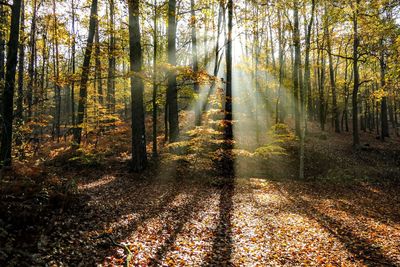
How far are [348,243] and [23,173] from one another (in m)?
8.90

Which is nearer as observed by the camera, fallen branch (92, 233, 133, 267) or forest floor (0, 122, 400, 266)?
fallen branch (92, 233, 133, 267)

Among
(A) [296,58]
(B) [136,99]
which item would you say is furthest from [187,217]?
(A) [296,58]

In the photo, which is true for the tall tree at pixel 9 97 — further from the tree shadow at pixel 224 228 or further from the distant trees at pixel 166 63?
the tree shadow at pixel 224 228

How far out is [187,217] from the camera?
8.38 meters

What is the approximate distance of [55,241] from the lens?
555 centimetres

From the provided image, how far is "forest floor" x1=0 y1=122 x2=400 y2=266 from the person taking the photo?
5715 millimetres

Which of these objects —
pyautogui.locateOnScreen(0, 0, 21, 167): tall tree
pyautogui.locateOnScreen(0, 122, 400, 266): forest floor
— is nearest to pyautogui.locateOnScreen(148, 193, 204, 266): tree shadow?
pyautogui.locateOnScreen(0, 122, 400, 266): forest floor

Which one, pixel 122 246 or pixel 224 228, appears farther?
pixel 224 228

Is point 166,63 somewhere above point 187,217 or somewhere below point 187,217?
above

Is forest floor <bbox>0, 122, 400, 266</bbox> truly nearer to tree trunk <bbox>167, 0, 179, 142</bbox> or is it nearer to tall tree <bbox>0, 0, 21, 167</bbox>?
tall tree <bbox>0, 0, 21, 167</bbox>

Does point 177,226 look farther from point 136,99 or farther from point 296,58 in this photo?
point 296,58

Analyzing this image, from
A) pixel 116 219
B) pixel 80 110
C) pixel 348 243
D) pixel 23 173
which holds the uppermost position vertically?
pixel 80 110

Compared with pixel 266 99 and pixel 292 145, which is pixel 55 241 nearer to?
pixel 292 145

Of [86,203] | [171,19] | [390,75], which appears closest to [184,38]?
[171,19]
